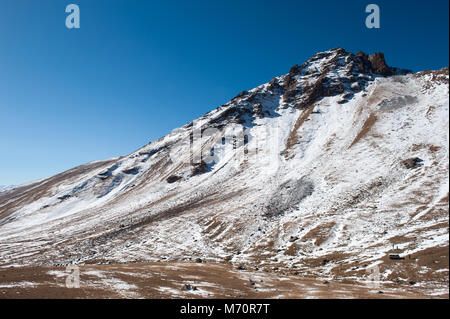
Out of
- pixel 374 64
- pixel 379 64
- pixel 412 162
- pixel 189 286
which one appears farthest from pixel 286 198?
pixel 374 64

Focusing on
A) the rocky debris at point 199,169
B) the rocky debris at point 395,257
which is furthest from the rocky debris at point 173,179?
the rocky debris at point 395,257

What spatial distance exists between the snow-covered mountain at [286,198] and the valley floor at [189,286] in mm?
2912

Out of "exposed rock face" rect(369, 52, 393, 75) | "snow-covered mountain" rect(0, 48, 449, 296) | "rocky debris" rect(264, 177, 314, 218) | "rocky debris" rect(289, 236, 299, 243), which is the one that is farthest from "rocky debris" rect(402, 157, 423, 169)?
"exposed rock face" rect(369, 52, 393, 75)

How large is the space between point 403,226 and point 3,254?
7981 centimetres

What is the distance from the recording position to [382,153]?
Answer: 71.6 m

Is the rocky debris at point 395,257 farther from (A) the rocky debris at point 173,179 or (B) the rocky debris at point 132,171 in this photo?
(B) the rocky debris at point 132,171

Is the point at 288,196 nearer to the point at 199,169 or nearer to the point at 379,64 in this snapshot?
the point at 199,169

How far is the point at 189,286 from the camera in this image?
25.2 m

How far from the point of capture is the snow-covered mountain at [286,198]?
104ft

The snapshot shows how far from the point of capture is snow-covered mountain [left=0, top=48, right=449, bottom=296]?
1245 inches

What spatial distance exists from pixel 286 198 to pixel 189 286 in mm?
45206

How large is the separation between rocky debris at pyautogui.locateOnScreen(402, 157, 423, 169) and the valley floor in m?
32.3
